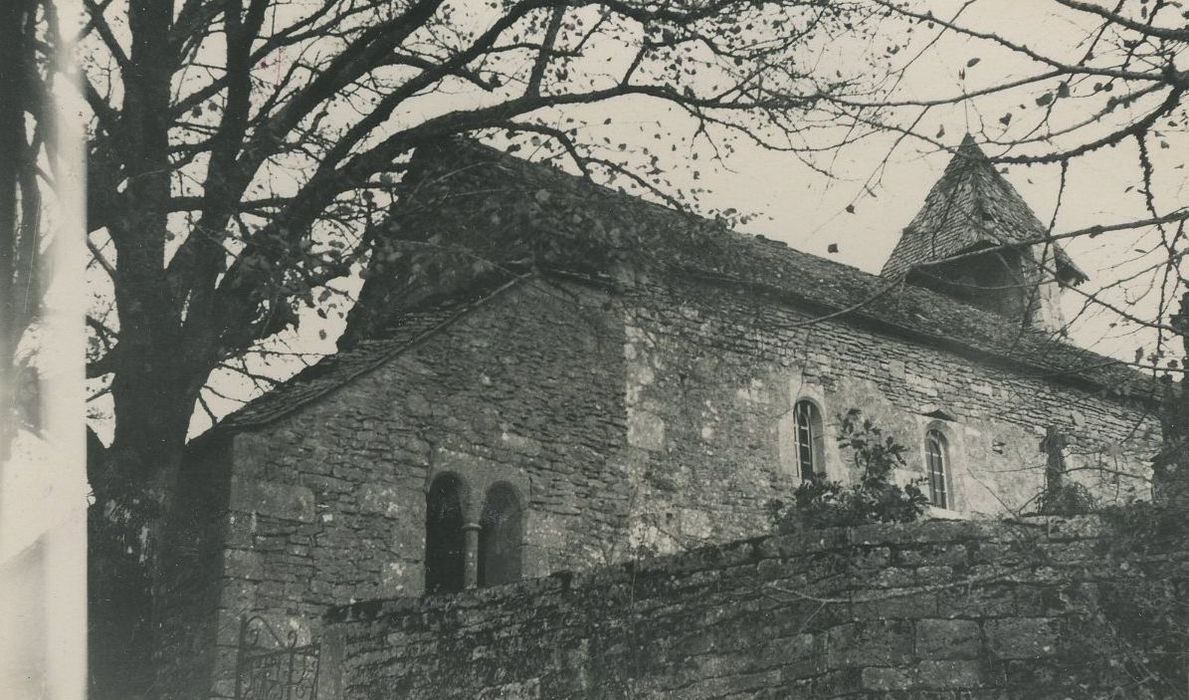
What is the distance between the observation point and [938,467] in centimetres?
1781

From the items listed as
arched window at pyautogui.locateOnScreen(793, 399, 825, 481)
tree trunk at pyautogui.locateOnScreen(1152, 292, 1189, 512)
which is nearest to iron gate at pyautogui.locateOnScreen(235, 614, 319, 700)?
tree trunk at pyautogui.locateOnScreen(1152, 292, 1189, 512)

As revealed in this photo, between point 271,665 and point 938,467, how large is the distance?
11.5 m

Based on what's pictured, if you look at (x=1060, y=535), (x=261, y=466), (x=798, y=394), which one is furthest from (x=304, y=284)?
(x=798, y=394)

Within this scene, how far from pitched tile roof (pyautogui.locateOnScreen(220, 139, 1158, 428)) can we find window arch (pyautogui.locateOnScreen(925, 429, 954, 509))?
1.40 metres

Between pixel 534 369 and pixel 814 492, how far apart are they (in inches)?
128

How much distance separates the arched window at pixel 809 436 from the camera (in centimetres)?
1612

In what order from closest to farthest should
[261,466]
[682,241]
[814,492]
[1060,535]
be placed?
[1060,535] < [261,466] < [814,492] < [682,241]

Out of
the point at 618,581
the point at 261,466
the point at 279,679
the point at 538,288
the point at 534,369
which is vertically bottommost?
the point at 279,679

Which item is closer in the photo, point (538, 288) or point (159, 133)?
point (159, 133)

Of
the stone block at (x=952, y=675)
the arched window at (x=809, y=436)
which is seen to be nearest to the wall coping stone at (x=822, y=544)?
the stone block at (x=952, y=675)

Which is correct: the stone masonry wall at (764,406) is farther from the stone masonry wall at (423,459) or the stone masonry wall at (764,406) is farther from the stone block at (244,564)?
the stone block at (244,564)

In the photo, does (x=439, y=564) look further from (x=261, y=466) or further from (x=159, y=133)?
(x=159, y=133)

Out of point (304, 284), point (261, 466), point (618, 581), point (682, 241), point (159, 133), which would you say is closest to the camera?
point (618, 581)

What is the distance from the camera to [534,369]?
13078 mm
